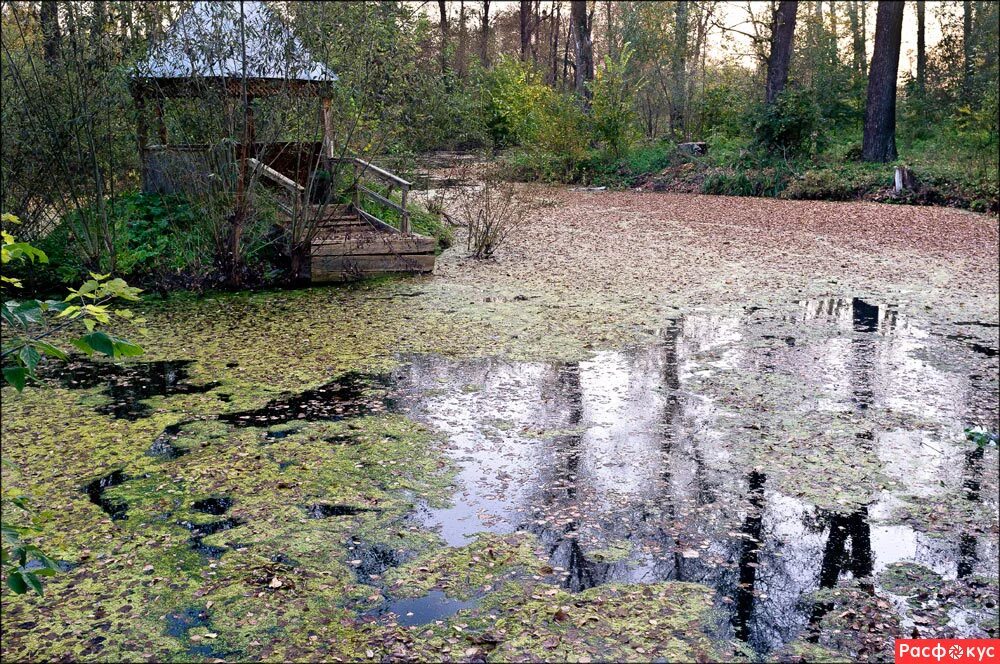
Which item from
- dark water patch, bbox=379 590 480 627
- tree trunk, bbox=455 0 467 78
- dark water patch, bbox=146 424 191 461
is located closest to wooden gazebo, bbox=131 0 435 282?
dark water patch, bbox=146 424 191 461

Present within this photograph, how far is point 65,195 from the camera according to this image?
9320 mm

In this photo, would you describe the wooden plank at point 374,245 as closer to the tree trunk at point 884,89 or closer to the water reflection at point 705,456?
the water reflection at point 705,456

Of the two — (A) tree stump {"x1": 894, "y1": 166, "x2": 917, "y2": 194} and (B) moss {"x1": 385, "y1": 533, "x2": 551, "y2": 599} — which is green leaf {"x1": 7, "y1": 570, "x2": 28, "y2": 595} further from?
(A) tree stump {"x1": 894, "y1": 166, "x2": 917, "y2": 194}

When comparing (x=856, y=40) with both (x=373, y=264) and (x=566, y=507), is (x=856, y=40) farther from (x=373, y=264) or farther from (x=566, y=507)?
(x=566, y=507)

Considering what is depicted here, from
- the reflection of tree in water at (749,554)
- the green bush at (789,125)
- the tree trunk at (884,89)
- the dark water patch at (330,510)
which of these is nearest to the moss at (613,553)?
the reflection of tree in water at (749,554)

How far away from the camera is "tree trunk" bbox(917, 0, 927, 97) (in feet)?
73.4

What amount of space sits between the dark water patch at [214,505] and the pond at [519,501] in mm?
18

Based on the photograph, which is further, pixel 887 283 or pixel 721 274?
pixel 721 274

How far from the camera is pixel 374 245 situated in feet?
33.0

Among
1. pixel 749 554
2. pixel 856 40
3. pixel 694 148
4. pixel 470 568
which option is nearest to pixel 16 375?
pixel 470 568

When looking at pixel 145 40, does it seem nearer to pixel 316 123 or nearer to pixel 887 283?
pixel 316 123

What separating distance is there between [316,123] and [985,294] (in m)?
6.99

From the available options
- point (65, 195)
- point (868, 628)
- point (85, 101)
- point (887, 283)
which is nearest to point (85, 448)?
point (868, 628)

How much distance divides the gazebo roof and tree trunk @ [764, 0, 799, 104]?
14.8 metres
